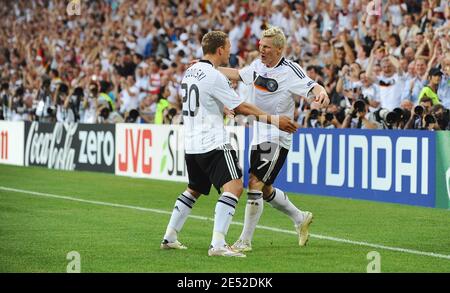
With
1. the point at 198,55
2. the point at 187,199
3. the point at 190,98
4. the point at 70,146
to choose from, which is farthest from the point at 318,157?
the point at 70,146

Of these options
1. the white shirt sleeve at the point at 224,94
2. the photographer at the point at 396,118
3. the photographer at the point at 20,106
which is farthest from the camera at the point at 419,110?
the photographer at the point at 20,106

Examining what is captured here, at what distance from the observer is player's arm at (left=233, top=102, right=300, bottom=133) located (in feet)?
31.7

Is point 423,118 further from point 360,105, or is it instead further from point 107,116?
point 107,116

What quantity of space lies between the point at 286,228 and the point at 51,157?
13.7m

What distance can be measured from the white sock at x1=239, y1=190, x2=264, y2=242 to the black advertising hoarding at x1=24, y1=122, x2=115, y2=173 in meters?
12.8

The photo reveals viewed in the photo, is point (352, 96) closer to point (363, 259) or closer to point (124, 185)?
point (124, 185)

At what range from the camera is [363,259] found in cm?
981

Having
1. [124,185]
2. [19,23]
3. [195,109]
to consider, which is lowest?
[124,185]

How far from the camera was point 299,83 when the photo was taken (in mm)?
10602

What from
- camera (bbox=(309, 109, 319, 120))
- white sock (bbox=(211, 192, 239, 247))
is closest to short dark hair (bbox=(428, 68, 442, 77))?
camera (bbox=(309, 109, 319, 120))

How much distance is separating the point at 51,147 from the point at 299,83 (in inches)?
623

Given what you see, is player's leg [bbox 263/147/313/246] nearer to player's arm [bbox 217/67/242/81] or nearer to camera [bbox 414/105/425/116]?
player's arm [bbox 217/67/242/81]

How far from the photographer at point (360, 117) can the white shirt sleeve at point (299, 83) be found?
6.80m
